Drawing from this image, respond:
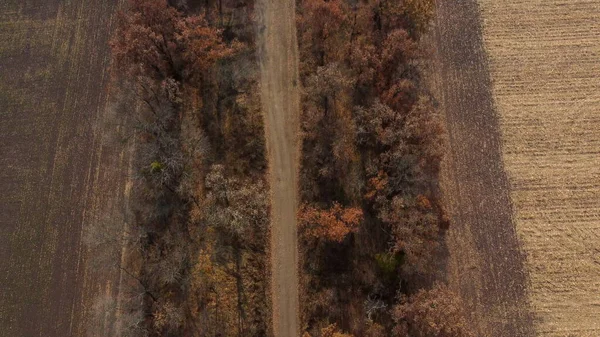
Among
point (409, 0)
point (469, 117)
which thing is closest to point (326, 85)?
point (409, 0)

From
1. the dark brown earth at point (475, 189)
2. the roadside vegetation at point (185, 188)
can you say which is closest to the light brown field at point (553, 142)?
→ the dark brown earth at point (475, 189)

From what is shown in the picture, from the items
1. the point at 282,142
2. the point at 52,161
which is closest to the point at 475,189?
the point at 282,142

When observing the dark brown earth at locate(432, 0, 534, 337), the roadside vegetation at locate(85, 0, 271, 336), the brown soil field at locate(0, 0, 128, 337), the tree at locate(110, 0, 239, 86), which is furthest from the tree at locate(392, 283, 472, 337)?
the tree at locate(110, 0, 239, 86)

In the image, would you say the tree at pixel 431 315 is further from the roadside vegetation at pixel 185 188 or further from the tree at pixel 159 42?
the tree at pixel 159 42

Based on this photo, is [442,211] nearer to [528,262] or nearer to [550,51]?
[528,262]

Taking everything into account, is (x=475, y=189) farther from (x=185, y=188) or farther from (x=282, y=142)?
(x=185, y=188)
